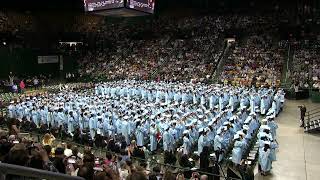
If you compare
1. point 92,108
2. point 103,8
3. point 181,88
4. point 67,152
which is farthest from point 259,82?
point 67,152

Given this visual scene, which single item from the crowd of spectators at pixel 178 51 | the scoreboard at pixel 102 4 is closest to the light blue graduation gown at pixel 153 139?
the scoreboard at pixel 102 4

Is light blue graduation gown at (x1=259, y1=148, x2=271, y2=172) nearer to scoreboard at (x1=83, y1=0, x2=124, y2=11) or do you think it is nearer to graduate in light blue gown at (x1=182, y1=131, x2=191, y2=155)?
graduate in light blue gown at (x1=182, y1=131, x2=191, y2=155)

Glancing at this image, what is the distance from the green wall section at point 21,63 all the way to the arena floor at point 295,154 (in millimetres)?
30066

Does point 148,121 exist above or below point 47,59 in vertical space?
below

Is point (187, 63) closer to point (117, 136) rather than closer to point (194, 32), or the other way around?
point (194, 32)

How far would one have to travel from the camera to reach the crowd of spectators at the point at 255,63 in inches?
1357

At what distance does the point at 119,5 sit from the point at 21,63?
19.7 metres

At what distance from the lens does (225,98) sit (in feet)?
84.4

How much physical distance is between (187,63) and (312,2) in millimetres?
16214

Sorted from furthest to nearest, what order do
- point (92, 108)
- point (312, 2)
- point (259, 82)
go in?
point (312, 2) → point (259, 82) → point (92, 108)

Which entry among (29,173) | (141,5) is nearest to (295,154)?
(29,173)

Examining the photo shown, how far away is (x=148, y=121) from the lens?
58.9 ft

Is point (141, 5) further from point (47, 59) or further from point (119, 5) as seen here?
point (47, 59)

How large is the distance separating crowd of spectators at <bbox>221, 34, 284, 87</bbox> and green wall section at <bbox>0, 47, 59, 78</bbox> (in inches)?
847
